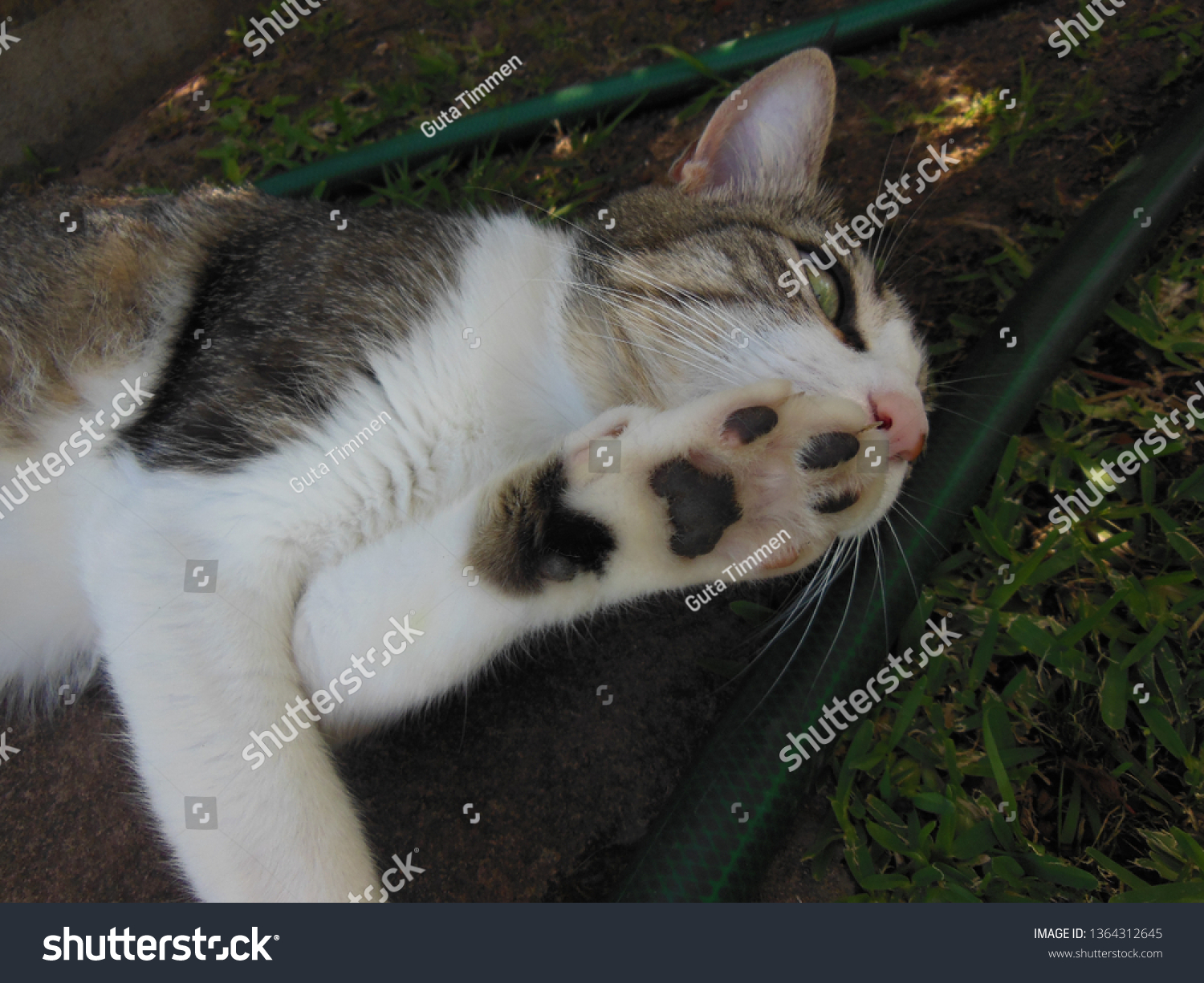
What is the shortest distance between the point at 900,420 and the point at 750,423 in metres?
0.49

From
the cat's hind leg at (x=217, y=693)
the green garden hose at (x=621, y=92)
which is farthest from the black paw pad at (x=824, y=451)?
the green garden hose at (x=621, y=92)

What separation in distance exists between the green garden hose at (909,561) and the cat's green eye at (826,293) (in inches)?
17.3

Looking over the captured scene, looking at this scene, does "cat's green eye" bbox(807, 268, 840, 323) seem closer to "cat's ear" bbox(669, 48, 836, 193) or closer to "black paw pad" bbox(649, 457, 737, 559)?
"cat's ear" bbox(669, 48, 836, 193)

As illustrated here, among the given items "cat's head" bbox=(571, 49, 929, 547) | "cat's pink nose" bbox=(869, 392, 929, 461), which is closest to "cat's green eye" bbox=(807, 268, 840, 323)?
"cat's head" bbox=(571, 49, 929, 547)

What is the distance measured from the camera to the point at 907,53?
9.17 feet

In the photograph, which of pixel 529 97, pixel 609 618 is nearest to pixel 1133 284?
pixel 609 618

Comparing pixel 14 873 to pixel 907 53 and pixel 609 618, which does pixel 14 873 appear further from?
pixel 907 53

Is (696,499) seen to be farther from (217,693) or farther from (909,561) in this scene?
(217,693)

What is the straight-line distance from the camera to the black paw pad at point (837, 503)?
1318 mm

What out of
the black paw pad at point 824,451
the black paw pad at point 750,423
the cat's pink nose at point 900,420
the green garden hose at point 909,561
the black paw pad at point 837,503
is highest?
the black paw pad at point 750,423

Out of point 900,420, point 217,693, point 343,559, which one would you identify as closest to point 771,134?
point 900,420

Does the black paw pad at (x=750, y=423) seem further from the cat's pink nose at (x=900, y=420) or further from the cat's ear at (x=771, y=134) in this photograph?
the cat's ear at (x=771, y=134)

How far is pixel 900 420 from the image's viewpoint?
1528 millimetres

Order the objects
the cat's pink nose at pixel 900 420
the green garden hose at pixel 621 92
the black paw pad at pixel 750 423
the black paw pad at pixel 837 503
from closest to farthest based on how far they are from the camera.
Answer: the black paw pad at pixel 750 423, the black paw pad at pixel 837 503, the cat's pink nose at pixel 900 420, the green garden hose at pixel 621 92
